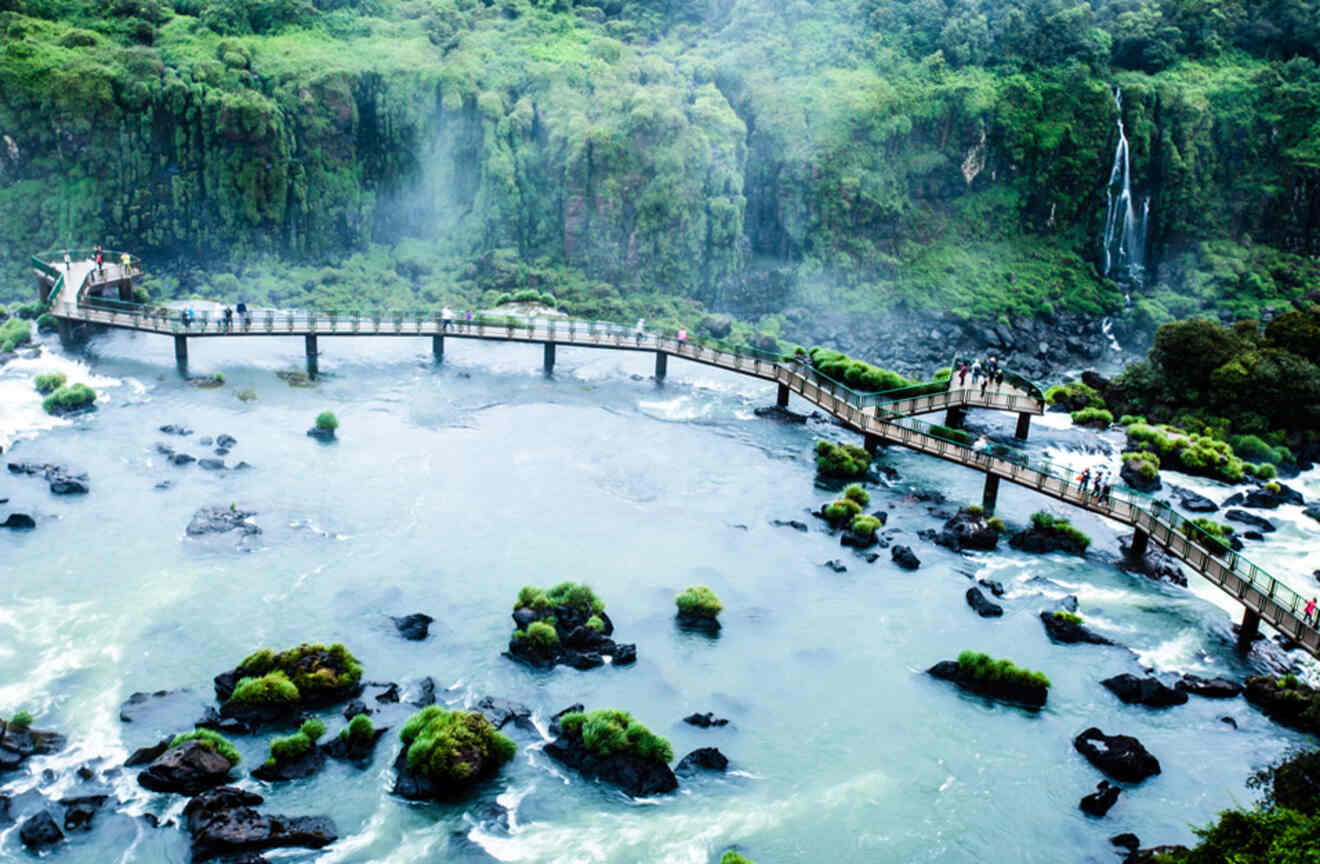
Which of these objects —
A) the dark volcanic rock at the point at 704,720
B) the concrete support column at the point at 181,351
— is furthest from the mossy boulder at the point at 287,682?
the concrete support column at the point at 181,351

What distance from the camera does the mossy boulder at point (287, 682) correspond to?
44594 millimetres

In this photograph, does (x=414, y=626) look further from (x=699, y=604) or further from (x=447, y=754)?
(x=699, y=604)

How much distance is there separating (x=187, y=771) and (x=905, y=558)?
35449 mm

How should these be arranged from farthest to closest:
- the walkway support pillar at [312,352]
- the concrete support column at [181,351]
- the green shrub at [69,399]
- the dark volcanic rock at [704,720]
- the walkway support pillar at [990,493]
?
the walkway support pillar at [312,352] → the concrete support column at [181,351] → the green shrub at [69,399] → the walkway support pillar at [990,493] → the dark volcanic rock at [704,720]

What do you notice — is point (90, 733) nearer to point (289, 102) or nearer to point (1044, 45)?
point (289, 102)

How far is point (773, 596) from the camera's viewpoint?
56750mm

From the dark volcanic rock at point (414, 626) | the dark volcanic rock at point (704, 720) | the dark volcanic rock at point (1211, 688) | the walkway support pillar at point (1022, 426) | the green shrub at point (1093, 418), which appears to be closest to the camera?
the dark volcanic rock at point (704, 720)

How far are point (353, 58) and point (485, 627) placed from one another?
8619 cm

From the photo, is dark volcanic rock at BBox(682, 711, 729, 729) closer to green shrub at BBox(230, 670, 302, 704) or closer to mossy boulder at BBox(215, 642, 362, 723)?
mossy boulder at BBox(215, 642, 362, 723)

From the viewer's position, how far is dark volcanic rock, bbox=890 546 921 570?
196 ft

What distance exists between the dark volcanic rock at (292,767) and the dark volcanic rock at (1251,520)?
51.9 meters

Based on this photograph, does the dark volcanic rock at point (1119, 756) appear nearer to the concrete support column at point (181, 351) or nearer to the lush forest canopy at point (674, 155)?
the concrete support column at point (181, 351)

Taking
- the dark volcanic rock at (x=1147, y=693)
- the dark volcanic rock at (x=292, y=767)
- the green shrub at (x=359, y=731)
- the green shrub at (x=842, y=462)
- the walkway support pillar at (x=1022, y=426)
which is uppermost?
the walkway support pillar at (x=1022, y=426)

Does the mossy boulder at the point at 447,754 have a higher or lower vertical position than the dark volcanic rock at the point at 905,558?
lower
